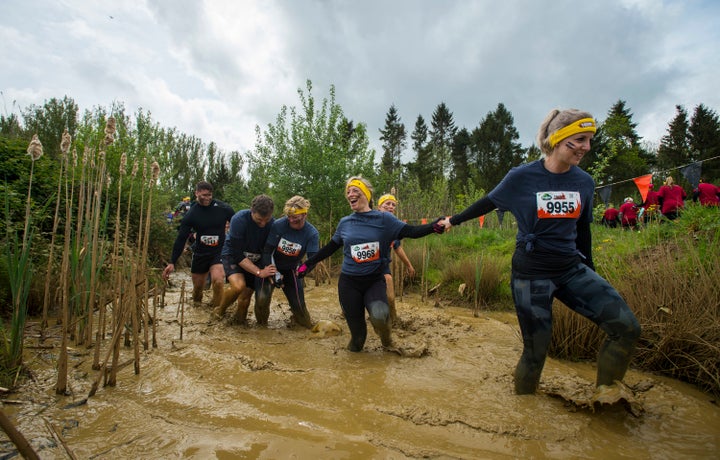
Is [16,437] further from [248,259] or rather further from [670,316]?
[670,316]

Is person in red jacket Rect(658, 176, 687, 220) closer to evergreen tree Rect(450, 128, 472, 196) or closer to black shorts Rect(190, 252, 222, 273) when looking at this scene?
black shorts Rect(190, 252, 222, 273)

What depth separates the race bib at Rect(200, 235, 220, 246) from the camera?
612 cm

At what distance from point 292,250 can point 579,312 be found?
3.57 meters

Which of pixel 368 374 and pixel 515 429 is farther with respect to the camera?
pixel 368 374

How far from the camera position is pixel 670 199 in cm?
878

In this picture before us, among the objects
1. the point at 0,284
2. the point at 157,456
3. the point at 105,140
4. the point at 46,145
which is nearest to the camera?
the point at 157,456

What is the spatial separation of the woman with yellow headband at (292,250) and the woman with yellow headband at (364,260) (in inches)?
47.5

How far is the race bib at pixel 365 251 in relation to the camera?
386 cm

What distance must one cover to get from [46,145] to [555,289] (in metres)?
20.1

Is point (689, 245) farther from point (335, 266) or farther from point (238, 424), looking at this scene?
point (335, 266)

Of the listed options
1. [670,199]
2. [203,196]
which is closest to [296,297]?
[203,196]

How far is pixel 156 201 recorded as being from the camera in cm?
1103

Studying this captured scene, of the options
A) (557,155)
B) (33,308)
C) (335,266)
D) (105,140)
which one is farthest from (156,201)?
(557,155)

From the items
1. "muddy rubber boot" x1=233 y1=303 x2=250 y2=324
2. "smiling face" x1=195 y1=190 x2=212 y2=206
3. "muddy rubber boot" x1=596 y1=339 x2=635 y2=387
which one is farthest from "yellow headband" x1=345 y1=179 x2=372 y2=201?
"smiling face" x1=195 y1=190 x2=212 y2=206
